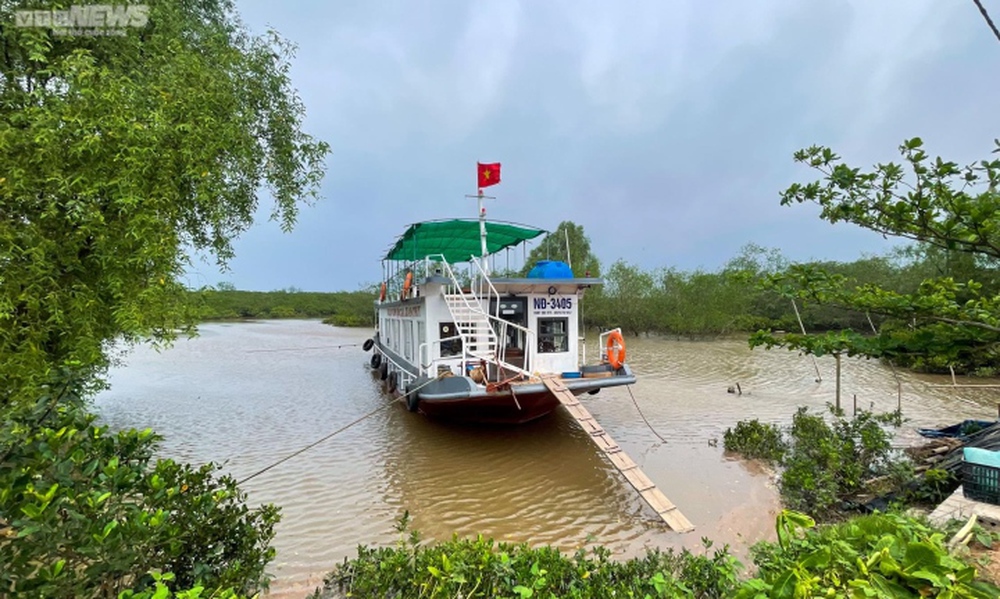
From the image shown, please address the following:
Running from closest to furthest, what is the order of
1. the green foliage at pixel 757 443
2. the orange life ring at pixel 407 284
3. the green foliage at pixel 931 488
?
the green foliage at pixel 931 488
the green foliage at pixel 757 443
the orange life ring at pixel 407 284

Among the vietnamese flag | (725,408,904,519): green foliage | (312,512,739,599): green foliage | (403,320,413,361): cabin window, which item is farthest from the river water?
the vietnamese flag

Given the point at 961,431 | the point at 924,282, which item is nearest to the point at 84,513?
the point at 924,282

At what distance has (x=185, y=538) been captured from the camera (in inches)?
99.4

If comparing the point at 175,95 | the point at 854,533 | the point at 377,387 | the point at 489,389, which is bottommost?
the point at 377,387

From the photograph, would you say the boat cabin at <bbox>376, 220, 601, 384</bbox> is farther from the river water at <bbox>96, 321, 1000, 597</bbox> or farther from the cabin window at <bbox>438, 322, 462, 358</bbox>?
the river water at <bbox>96, 321, 1000, 597</bbox>

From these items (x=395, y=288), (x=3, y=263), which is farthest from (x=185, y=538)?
(x=395, y=288)

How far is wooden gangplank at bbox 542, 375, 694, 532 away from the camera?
16.0ft

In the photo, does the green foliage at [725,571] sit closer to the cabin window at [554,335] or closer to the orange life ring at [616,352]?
the orange life ring at [616,352]

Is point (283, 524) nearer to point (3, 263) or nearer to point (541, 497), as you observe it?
point (541, 497)

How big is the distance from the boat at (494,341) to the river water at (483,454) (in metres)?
0.88

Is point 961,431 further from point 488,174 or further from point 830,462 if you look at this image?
point 488,174

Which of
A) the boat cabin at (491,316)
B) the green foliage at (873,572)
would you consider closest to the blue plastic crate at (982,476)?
the green foliage at (873,572)

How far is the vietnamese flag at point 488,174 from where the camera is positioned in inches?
328

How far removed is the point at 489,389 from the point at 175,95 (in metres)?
5.19
